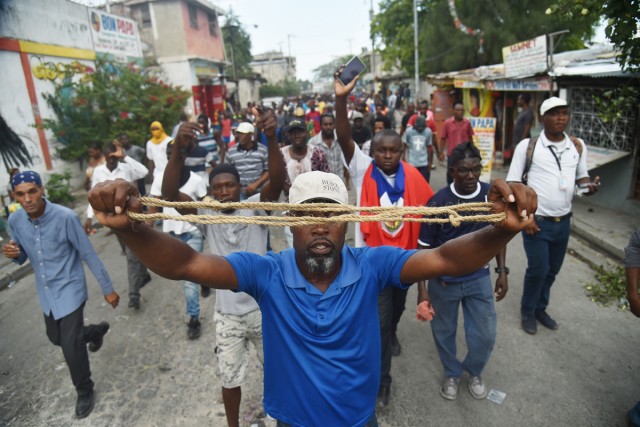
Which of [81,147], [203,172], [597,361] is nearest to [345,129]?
[597,361]

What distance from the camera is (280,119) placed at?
16.6 metres

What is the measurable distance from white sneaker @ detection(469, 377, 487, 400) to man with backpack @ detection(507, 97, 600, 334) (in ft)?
4.03

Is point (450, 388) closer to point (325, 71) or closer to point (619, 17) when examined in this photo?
point (619, 17)

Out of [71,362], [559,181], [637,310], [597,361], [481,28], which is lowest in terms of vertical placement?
[597,361]

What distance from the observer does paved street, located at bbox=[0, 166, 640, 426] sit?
10.3 feet

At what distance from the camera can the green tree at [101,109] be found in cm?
1077

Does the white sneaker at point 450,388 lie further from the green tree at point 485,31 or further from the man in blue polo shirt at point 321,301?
the green tree at point 485,31

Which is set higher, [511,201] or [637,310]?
[511,201]

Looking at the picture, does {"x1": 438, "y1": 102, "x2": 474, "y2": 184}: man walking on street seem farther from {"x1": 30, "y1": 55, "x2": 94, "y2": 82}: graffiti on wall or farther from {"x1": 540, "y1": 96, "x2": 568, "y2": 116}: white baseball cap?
{"x1": 30, "y1": 55, "x2": 94, "y2": 82}: graffiti on wall

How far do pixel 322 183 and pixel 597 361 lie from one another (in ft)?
10.9

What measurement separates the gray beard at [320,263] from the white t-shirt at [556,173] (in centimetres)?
273

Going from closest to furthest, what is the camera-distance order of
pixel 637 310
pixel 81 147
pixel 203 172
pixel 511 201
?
pixel 511 201
pixel 637 310
pixel 203 172
pixel 81 147

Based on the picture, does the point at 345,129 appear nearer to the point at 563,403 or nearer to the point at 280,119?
the point at 563,403

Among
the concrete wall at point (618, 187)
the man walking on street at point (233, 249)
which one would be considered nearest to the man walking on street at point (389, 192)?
the man walking on street at point (233, 249)
